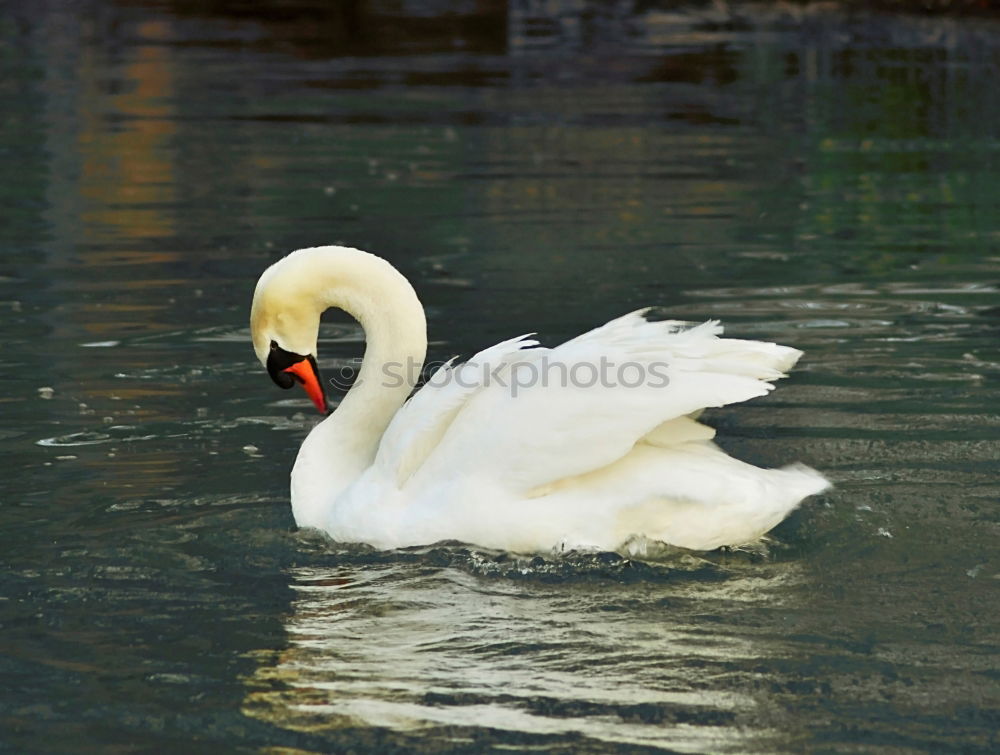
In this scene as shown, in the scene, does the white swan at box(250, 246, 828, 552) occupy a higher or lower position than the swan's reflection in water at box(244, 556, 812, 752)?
higher

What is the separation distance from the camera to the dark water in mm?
4867

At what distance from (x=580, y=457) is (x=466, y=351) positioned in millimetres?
3646

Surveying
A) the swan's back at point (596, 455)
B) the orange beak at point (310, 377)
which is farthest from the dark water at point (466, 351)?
the orange beak at point (310, 377)

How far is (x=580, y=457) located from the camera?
5770mm

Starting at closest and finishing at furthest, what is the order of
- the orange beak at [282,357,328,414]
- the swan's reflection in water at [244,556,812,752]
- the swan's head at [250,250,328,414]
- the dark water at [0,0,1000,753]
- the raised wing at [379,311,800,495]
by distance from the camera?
the swan's reflection in water at [244,556,812,752]
the dark water at [0,0,1000,753]
the raised wing at [379,311,800,495]
the swan's head at [250,250,328,414]
the orange beak at [282,357,328,414]

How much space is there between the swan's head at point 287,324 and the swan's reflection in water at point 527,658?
99cm

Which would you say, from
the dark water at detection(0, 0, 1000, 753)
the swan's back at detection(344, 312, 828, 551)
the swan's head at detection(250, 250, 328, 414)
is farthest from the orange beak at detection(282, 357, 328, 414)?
the swan's back at detection(344, 312, 828, 551)

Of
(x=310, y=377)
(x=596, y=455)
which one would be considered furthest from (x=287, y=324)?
(x=596, y=455)

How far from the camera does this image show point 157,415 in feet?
26.6

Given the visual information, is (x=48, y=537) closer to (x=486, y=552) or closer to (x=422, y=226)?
(x=486, y=552)

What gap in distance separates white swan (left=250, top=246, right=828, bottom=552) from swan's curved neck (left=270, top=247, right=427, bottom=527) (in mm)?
301

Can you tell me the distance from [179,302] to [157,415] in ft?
8.86

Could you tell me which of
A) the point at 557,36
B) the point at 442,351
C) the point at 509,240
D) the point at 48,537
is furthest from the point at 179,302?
the point at 557,36

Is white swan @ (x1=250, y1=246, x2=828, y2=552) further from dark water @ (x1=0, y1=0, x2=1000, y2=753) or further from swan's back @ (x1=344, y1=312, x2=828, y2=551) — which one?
dark water @ (x1=0, y1=0, x2=1000, y2=753)
